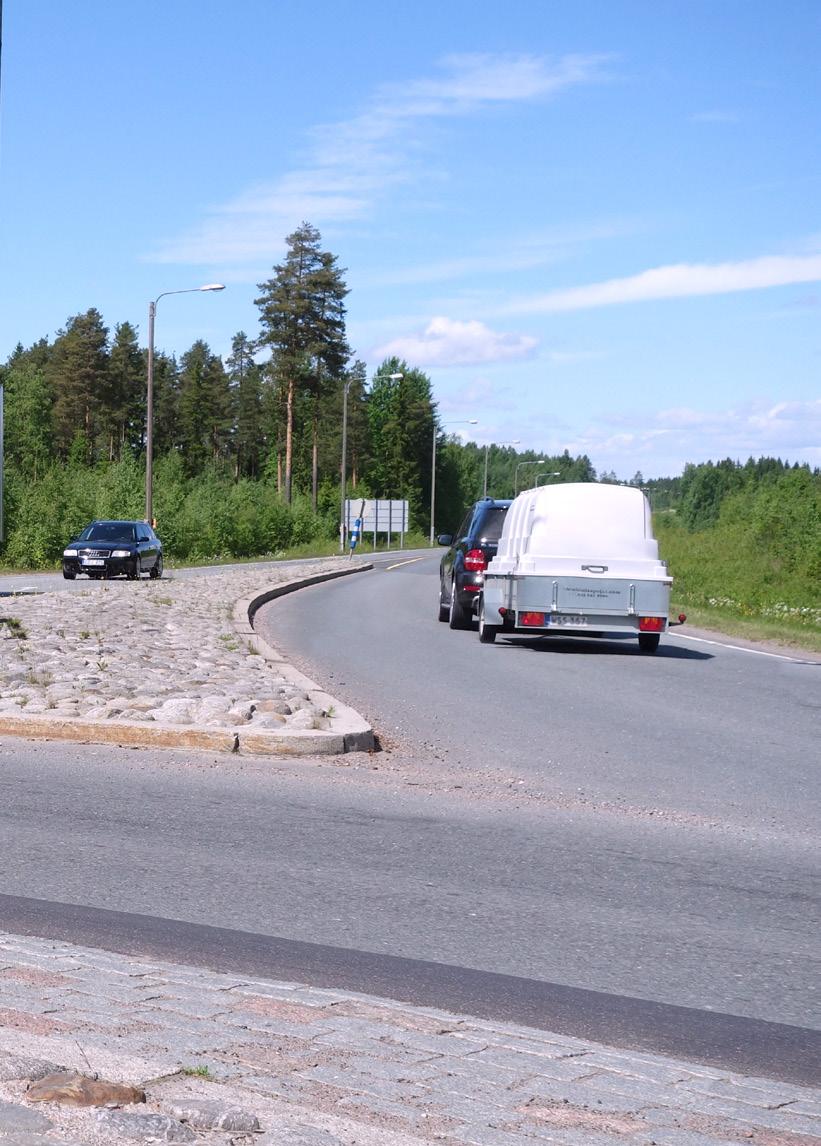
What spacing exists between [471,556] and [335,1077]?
60.4 feet

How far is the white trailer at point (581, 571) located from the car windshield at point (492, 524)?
2.09 m

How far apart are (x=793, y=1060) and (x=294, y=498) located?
78477 mm

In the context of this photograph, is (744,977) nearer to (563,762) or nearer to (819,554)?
(563,762)

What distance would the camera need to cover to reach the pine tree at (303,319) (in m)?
89.1

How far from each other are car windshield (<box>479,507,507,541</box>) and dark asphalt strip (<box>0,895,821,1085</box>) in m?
17.0

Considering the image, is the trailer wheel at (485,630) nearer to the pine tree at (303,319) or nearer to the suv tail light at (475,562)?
the suv tail light at (475,562)

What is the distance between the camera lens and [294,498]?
81.9 metres

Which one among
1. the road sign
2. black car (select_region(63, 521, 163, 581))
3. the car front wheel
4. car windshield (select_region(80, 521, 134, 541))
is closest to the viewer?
the car front wheel

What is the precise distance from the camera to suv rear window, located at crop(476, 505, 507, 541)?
2238 cm

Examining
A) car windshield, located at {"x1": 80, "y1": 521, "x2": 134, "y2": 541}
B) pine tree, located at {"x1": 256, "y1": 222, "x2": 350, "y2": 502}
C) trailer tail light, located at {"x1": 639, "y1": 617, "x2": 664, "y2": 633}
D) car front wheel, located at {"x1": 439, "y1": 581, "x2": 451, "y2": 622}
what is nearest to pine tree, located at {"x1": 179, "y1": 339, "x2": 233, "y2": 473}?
pine tree, located at {"x1": 256, "y1": 222, "x2": 350, "y2": 502}

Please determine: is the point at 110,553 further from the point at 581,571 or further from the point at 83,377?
the point at 83,377

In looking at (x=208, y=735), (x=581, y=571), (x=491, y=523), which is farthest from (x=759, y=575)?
(x=208, y=735)

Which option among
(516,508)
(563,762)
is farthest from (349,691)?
(516,508)

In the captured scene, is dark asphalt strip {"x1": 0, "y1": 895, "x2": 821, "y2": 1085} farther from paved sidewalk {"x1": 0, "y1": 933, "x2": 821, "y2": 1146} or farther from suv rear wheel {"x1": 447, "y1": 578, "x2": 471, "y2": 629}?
suv rear wheel {"x1": 447, "y1": 578, "x2": 471, "y2": 629}
